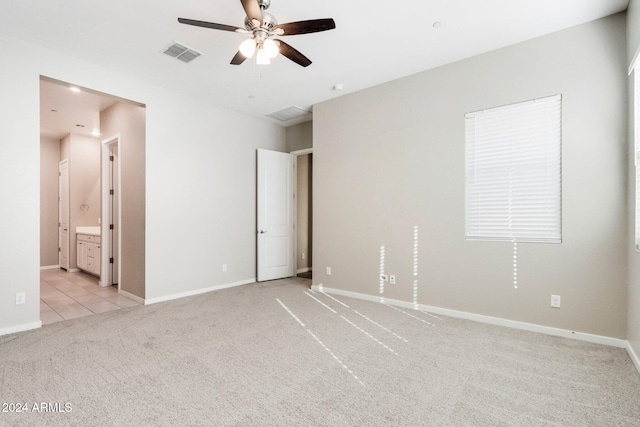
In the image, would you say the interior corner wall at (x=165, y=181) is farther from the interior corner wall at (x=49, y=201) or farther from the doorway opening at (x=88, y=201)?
the interior corner wall at (x=49, y=201)

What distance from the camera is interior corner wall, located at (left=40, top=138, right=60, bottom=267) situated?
693 centimetres

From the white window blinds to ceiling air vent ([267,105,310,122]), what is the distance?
2.66 m

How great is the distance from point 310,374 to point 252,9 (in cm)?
266

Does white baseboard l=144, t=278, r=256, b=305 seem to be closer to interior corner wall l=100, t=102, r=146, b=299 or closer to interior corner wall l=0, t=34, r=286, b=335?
interior corner wall l=0, t=34, r=286, b=335

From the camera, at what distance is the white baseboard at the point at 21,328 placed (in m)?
3.07

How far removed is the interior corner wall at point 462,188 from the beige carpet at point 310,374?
0.41m

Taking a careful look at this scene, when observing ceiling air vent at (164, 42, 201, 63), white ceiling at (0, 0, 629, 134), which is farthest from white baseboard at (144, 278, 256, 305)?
ceiling air vent at (164, 42, 201, 63)

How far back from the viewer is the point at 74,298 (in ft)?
14.6

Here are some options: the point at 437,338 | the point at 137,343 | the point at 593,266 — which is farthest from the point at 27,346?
the point at 593,266

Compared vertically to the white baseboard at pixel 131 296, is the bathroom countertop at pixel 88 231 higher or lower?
higher

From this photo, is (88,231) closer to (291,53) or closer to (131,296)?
(131,296)

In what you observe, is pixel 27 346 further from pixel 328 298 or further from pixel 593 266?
pixel 593 266

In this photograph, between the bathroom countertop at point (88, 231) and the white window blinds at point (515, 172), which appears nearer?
the white window blinds at point (515, 172)

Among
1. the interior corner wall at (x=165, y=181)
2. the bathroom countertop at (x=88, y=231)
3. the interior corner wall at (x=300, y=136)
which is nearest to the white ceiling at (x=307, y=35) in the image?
the interior corner wall at (x=165, y=181)
